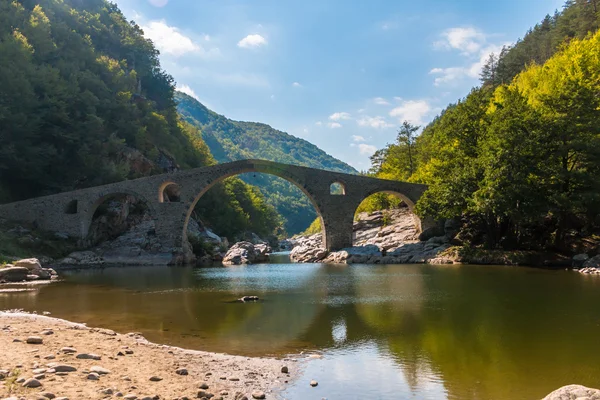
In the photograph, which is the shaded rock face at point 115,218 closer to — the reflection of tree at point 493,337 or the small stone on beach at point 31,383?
the reflection of tree at point 493,337

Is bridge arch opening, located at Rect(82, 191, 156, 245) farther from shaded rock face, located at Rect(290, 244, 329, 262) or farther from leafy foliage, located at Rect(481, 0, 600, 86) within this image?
leafy foliage, located at Rect(481, 0, 600, 86)

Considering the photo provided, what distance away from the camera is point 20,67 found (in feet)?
108

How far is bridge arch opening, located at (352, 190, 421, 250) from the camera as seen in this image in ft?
124

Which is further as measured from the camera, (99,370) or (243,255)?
(243,255)

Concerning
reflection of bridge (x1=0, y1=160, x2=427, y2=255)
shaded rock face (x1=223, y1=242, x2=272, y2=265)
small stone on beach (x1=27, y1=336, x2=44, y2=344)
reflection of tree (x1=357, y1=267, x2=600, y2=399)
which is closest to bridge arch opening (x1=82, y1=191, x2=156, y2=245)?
reflection of bridge (x1=0, y1=160, x2=427, y2=255)

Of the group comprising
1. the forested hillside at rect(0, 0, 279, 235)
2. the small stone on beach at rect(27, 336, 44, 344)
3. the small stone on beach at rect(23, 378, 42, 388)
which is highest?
the forested hillside at rect(0, 0, 279, 235)

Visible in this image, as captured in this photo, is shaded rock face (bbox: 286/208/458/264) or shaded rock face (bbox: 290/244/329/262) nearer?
shaded rock face (bbox: 286/208/458/264)

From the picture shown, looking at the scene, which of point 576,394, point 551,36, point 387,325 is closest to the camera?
point 576,394

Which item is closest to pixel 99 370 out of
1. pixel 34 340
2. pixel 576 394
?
pixel 34 340

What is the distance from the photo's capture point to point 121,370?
6305 millimetres

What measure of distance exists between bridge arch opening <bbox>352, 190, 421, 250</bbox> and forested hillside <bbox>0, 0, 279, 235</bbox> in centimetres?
2064

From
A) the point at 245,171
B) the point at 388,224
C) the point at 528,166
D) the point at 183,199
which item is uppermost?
the point at 245,171

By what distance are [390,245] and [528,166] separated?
13810mm

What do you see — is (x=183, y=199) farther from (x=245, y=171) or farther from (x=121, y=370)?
(x=121, y=370)
